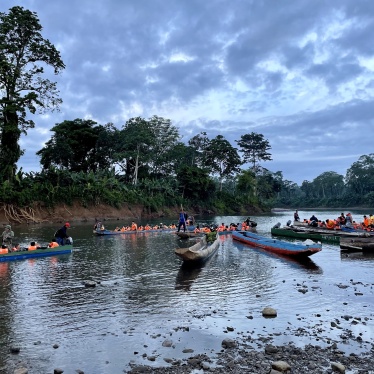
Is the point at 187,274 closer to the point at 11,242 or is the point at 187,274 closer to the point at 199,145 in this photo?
the point at 11,242

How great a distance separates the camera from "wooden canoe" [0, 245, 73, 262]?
803 inches

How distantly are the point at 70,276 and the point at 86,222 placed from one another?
3656 centimetres

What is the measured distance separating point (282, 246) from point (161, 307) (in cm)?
1240

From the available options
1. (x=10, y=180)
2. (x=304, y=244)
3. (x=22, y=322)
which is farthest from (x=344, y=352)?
(x=10, y=180)

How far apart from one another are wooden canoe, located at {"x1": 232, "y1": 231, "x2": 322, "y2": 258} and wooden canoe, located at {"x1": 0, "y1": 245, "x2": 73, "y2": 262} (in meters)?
12.1

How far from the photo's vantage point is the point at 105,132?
68500mm

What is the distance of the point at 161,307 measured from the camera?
471 inches

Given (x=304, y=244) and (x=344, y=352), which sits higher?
(x=304, y=244)

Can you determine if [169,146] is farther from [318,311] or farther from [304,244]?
[318,311]

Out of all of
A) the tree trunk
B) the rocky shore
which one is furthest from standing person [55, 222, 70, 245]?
the tree trunk

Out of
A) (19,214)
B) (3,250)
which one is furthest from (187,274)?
(19,214)

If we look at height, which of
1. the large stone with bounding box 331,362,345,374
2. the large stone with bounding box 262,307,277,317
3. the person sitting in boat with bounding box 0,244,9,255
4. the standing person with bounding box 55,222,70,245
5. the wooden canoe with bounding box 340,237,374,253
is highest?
the standing person with bounding box 55,222,70,245

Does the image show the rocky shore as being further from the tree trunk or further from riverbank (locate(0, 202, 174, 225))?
the tree trunk

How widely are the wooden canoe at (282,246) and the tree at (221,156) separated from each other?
58.0 meters
